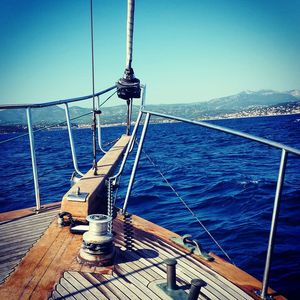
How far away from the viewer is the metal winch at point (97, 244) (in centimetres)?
237

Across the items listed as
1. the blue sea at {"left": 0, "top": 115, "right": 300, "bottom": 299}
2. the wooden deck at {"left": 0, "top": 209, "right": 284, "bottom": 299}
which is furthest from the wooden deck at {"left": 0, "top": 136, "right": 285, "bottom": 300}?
the blue sea at {"left": 0, "top": 115, "right": 300, "bottom": 299}

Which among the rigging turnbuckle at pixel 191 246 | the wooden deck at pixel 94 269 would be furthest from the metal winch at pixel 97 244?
the rigging turnbuckle at pixel 191 246

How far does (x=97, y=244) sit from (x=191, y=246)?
1087mm

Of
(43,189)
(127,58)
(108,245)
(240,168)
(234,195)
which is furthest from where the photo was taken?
(240,168)

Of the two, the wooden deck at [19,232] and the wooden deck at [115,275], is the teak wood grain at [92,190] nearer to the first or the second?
the wooden deck at [115,275]

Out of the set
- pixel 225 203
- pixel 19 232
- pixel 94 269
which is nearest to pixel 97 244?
pixel 94 269

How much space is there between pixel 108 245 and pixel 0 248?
4.02 feet

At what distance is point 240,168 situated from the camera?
1378 centimetres

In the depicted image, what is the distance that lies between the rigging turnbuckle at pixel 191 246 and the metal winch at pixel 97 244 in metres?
0.88

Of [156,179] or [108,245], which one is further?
[156,179]

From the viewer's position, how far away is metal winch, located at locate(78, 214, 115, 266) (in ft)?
7.79

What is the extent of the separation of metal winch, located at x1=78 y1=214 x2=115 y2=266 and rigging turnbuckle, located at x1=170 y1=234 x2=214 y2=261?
34.7 inches

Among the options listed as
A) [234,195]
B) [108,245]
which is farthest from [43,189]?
[108,245]

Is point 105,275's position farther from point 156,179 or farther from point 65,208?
point 156,179
